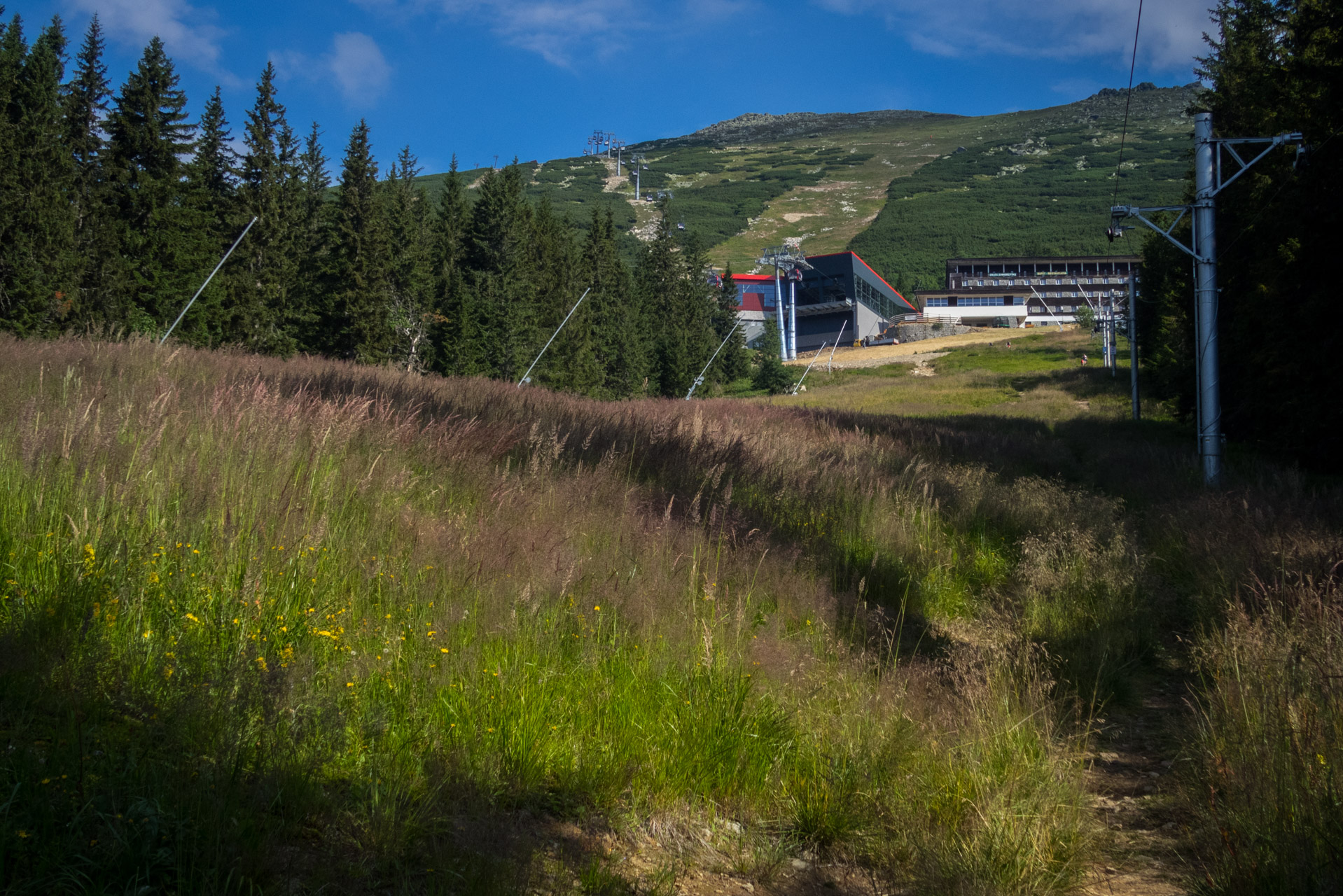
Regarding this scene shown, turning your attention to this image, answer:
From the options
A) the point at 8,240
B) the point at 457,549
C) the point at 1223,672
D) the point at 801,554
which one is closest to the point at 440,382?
the point at 801,554

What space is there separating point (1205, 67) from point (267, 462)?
46.7 m

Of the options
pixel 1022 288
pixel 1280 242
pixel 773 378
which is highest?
pixel 1022 288

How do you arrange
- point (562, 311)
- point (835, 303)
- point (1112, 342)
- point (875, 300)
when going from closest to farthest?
1. point (1112, 342)
2. point (562, 311)
3. point (835, 303)
4. point (875, 300)

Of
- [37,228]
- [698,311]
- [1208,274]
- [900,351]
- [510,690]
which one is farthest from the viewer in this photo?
[900,351]

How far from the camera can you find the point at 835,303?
121 metres

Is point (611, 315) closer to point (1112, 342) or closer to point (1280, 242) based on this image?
point (1112, 342)

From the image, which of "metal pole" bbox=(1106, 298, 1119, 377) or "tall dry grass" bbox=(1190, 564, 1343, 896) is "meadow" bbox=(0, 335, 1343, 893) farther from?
"metal pole" bbox=(1106, 298, 1119, 377)

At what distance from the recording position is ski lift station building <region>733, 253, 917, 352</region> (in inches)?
4688

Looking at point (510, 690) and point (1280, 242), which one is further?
point (1280, 242)

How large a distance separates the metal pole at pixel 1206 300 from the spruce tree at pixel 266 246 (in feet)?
136

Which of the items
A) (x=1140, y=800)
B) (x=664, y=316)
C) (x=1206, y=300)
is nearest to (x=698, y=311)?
(x=664, y=316)

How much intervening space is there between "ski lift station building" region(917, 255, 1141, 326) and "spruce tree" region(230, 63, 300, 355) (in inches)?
4068

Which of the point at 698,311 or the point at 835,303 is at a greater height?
the point at 835,303

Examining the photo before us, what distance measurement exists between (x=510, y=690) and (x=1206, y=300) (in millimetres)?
16376
